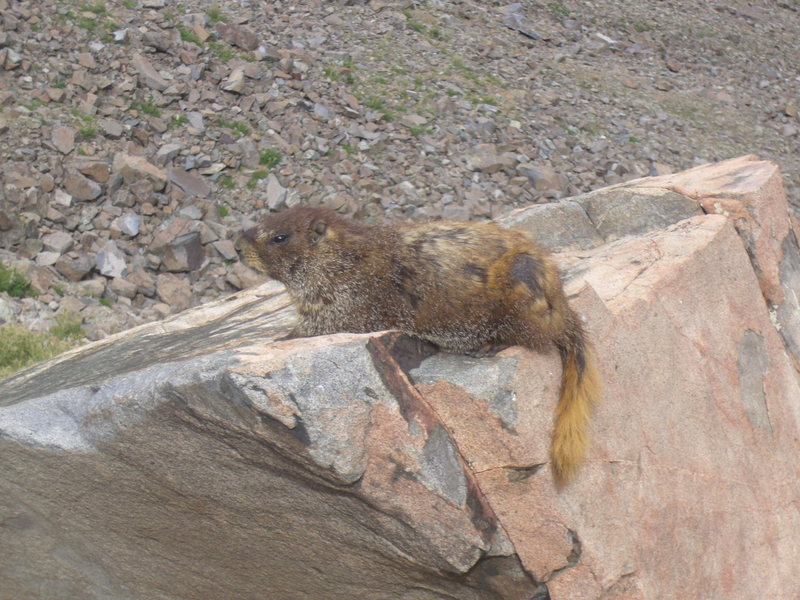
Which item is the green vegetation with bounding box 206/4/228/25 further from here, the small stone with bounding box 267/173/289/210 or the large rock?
the large rock

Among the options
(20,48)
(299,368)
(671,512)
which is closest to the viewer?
(299,368)

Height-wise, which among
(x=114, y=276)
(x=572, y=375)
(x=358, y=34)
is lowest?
(x=114, y=276)

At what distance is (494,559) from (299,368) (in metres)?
1.69

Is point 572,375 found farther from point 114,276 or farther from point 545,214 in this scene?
point 114,276

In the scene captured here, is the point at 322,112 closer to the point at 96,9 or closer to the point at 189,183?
the point at 189,183

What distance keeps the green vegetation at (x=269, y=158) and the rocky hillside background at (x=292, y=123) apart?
1.1 inches

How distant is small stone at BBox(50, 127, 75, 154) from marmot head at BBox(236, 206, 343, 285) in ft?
27.1

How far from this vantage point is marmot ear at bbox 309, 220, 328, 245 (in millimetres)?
6369

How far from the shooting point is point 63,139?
13695mm

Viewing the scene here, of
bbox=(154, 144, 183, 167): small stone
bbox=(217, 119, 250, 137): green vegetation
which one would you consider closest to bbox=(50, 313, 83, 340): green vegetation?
bbox=(154, 144, 183, 167): small stone

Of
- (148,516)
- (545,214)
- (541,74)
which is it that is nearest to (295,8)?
(541,74)

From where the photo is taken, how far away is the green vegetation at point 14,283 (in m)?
11.7

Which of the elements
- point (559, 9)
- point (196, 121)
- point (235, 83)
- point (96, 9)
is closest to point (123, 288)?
point (196, 121)

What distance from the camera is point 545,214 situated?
28.3ft
